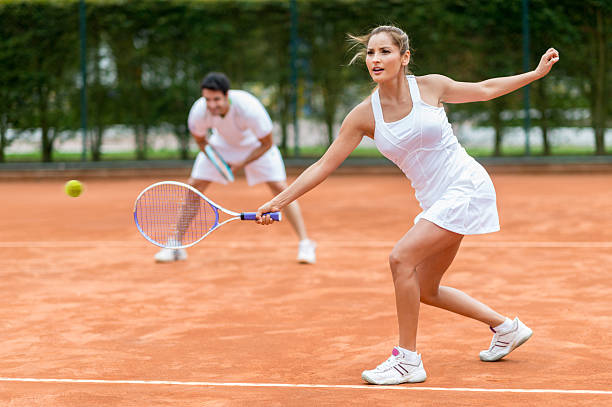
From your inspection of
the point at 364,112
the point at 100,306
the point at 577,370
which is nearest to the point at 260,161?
the point at 100,306

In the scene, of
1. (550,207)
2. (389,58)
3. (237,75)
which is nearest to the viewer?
(389,58)

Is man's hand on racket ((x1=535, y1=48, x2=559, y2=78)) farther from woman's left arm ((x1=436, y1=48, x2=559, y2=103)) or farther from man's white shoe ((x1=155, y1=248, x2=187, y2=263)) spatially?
man's white shoe ((x1=155, y1=248, x2=187, y2=263))

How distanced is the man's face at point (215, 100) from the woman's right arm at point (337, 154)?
2.87 meters

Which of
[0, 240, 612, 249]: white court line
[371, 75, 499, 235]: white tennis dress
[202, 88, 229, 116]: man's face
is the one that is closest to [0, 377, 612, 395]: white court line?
[371, 75, 499, 235]: white tennis dress

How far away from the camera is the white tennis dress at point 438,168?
393 cm

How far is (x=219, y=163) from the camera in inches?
281

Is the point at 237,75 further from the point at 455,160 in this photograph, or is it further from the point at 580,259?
the point at 455,160

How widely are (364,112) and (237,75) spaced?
10.7m

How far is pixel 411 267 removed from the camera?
3885 millimetres

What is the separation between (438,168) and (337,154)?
1.50 feet

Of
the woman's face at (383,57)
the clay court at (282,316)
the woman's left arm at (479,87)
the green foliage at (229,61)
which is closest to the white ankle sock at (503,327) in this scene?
the clay court at (282,316)

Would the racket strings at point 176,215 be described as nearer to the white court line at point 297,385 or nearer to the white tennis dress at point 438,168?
the white court line at point 297,385

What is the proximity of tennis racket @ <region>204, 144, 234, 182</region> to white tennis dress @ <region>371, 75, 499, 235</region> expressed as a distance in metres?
3.16

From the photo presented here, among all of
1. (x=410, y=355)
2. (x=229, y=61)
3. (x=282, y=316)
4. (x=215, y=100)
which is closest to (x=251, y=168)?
(x=215, y=100)
